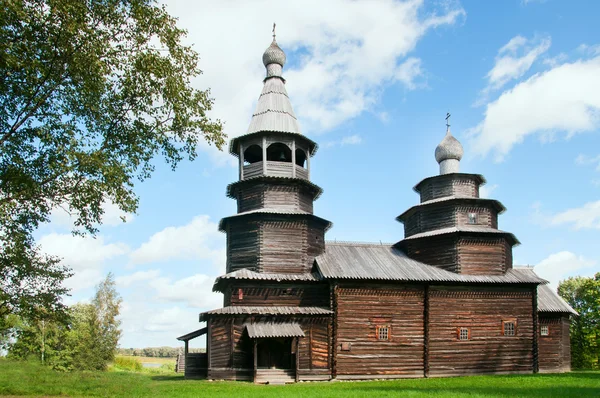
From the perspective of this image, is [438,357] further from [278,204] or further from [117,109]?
[117,109]

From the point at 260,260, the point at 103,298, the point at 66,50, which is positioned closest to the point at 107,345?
the point at 103,298

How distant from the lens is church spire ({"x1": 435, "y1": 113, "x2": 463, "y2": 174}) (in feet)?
121

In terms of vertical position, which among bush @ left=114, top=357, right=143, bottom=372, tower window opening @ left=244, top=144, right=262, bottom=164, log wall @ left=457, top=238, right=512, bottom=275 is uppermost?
tower window opening @ left=244, top=144, right=262, bottom=164

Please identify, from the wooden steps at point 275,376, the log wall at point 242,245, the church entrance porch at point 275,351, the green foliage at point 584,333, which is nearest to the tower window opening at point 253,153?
the log wall at point 242,245

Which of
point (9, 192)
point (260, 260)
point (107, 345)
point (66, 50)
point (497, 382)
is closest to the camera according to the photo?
point (66, 50)

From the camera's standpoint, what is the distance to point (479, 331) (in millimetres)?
31203

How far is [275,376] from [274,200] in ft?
32.3

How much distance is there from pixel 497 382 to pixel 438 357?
236 inches

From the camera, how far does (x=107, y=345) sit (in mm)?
46375

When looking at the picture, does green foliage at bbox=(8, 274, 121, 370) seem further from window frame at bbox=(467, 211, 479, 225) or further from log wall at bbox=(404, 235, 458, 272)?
window frame at bbox=(467, 211, 479, 225)

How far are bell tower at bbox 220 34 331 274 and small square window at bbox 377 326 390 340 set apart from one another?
526cm

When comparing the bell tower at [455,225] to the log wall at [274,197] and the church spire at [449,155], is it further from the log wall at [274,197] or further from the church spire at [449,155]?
the log wall at [274,197]

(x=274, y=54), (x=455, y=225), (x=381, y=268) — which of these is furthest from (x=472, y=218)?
(x=274, y=54)

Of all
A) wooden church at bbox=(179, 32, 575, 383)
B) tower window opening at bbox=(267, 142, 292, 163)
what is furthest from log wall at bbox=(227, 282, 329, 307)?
tower window opening at bbox=(267, 142, 292, 163)
